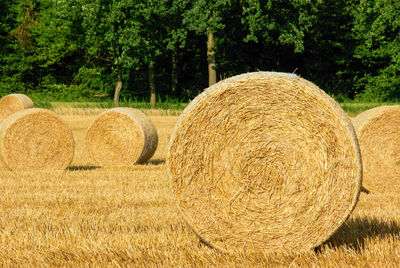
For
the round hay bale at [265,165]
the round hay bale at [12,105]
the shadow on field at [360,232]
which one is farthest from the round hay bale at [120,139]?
the round hay bale at [12,105]

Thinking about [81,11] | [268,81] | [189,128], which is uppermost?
[81,11]

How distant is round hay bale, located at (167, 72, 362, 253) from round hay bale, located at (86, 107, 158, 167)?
23.4 feet

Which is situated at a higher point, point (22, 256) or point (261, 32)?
point (261, 32)

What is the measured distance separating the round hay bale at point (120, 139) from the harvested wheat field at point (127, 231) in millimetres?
2771

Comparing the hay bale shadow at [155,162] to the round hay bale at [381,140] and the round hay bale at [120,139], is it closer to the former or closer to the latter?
the round hay bale at [120,139]

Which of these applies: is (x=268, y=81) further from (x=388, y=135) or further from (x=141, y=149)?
(x=141, y=149)

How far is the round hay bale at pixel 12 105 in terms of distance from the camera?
21.5 m

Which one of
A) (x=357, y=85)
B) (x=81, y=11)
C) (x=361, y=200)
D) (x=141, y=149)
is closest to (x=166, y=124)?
(x=141, y=149)

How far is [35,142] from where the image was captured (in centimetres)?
1147

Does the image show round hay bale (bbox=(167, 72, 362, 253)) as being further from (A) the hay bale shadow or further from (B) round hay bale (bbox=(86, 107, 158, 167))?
(A) the hay bale shadow

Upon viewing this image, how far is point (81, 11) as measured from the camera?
100 ft

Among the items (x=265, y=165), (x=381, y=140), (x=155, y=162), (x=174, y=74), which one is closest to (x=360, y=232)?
(x=265, y=165)

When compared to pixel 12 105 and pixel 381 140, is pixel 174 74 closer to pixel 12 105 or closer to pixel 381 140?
pixel 12 105

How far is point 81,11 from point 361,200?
25.4 meters
